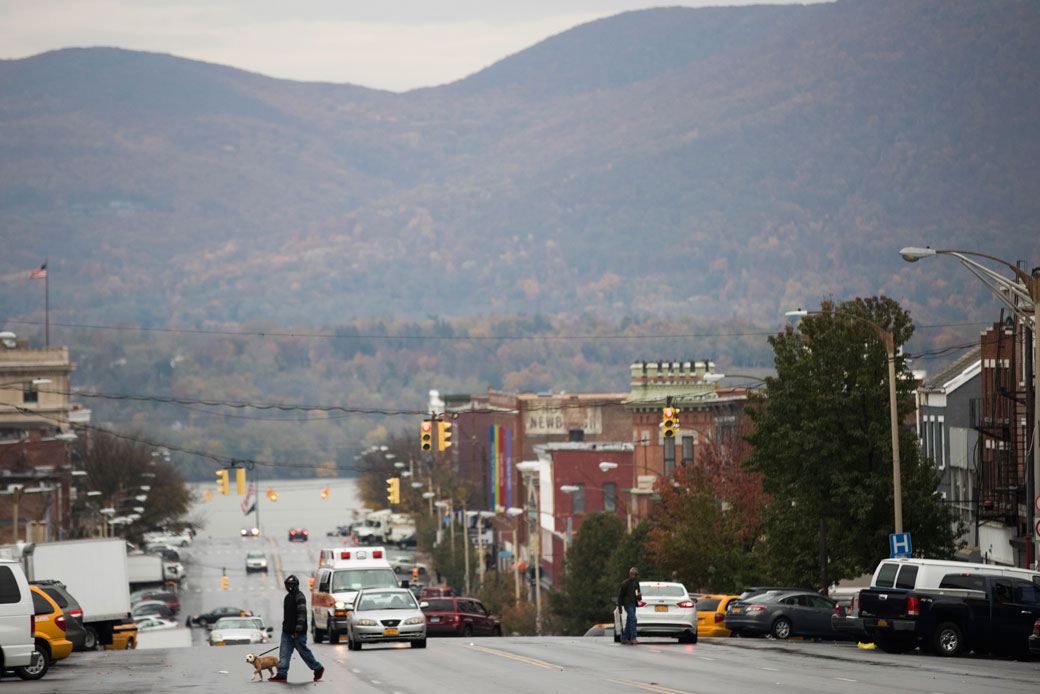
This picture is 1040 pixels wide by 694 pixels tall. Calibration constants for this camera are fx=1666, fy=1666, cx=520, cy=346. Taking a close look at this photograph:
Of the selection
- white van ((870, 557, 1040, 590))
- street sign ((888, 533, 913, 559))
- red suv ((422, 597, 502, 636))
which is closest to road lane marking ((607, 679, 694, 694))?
white van ((870, 557, 1040, 590))

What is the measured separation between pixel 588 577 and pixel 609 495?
93.6ft

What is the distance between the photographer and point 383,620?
39500 mm

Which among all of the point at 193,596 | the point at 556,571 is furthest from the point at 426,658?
the point at 193,596

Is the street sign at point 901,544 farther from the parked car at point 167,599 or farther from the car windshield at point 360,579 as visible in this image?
the parked car at point 167,599

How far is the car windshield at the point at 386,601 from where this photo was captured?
40156 mm

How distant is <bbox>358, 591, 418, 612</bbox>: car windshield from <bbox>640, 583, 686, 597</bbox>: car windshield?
6068 millimetres

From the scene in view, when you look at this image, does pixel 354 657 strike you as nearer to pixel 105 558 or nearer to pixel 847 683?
pixel 847 683

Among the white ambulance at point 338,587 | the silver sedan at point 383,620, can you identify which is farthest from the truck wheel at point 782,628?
the silver sedan at point 383,620

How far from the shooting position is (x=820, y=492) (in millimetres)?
49344

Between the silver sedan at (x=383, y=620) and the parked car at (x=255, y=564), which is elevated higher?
the silver sedan at (x=383, y=620)

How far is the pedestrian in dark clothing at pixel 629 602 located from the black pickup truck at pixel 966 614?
5.94 m

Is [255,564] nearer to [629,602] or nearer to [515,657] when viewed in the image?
[629,602]

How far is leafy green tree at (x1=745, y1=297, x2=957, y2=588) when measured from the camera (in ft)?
161

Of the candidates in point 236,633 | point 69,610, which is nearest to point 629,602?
point 69,610
